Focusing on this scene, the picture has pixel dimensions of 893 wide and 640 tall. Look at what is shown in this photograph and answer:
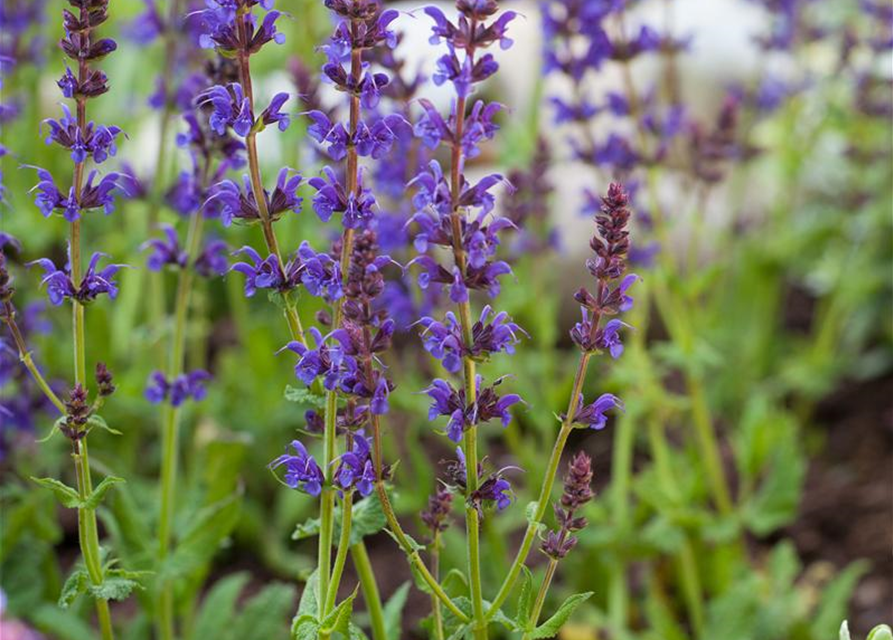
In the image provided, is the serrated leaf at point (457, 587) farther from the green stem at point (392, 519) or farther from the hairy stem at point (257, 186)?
the hairy stem at point (257, 186)

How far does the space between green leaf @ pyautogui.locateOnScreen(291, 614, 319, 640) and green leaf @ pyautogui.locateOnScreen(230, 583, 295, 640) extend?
2.75 feet

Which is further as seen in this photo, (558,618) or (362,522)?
(362,522)

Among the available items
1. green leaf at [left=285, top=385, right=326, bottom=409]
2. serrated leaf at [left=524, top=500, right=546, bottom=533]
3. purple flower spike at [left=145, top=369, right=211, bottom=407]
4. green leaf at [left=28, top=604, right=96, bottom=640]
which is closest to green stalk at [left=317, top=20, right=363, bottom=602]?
green leaf at [left=285, top=385, right=326, bottom=409]

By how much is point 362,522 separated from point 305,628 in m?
0.20

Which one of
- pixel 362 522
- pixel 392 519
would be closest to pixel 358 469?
pixel 392 519

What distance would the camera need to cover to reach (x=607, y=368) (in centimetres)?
348

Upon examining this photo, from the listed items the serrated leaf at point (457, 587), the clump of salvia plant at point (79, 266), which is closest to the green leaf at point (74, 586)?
the clump of salvia plant at point (79, 266)

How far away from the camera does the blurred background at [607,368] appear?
2.96 m

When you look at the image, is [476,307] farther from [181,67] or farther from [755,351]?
[181,67]

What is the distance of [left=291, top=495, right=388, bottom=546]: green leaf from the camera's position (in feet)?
6.23

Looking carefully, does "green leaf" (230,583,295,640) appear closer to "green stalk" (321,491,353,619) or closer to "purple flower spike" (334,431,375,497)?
"green stalk" (321,491,353,619)

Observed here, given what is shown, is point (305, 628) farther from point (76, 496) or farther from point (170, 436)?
point (170, 436)

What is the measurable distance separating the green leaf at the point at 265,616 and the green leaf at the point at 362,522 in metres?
0.75

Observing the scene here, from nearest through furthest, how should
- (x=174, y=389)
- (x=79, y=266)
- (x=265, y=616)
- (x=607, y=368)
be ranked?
(x=79, y=266) < (x=174, y=389) < (x=265, y=616) < (x=607, y=368)
